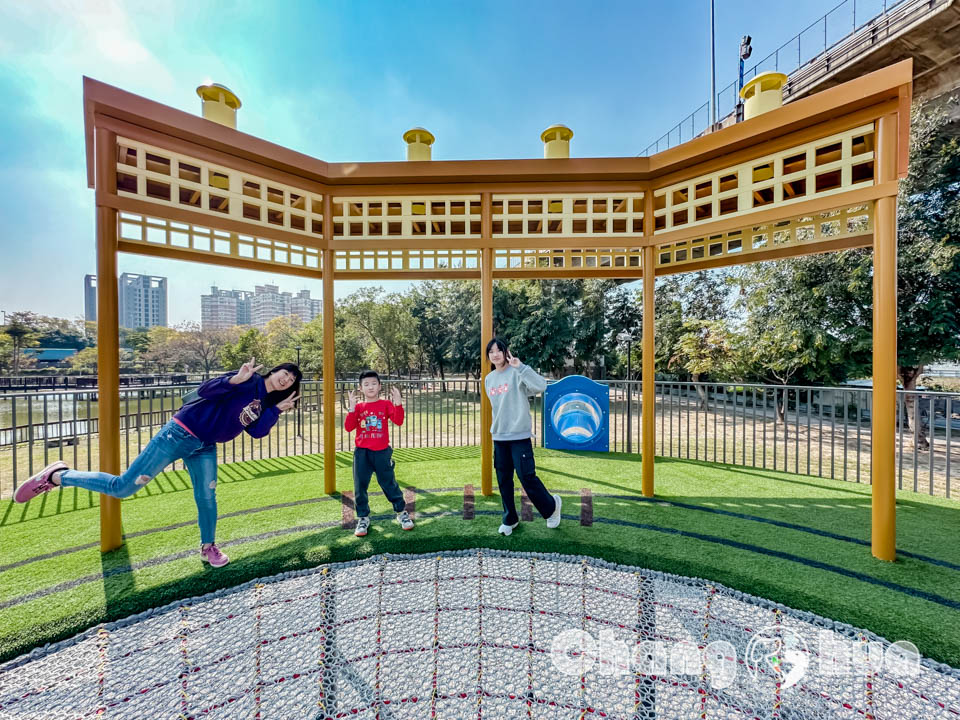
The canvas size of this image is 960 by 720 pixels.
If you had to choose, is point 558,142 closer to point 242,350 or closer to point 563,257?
point 563,257

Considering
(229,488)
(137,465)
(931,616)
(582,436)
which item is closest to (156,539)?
(137,465)

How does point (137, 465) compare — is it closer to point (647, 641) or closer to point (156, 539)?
point (156, 539)

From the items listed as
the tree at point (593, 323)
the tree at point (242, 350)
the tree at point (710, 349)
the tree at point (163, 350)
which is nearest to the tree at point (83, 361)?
the tree at point (163, 350)

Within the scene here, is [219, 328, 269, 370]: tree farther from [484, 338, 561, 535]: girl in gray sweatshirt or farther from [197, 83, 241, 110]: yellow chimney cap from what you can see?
[484, 338, 561, 535]: girl in gray sweatshirt

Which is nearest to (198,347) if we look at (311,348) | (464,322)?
(311,348)

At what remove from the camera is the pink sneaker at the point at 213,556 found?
8.78 ft

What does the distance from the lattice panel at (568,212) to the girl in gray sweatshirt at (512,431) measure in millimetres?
1526

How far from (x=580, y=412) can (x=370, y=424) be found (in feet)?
10.3

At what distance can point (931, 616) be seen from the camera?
7.04ft

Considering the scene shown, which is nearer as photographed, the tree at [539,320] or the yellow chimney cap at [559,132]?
the yellow chimney cap at [559,132]

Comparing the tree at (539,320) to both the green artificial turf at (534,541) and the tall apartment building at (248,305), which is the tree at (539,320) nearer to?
the green artificial turf at (534,541)

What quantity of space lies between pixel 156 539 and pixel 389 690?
2.65 meters

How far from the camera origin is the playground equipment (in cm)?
513

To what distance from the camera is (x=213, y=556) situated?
2.71 metres
